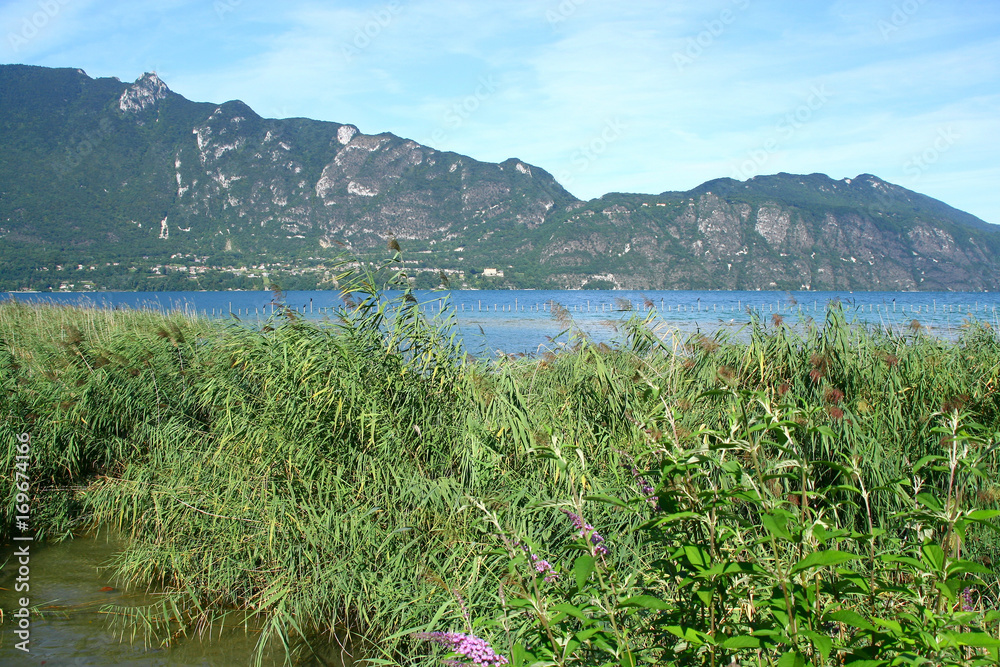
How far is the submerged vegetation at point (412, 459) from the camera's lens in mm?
4676

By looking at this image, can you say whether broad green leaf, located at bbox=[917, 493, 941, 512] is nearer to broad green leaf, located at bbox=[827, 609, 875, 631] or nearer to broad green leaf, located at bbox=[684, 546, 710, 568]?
broad green leaf, located at bbox=[827, 609, 875, 631]

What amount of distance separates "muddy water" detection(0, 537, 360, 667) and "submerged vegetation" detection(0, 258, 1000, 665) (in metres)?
0.20

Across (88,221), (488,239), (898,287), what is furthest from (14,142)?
(898,287)

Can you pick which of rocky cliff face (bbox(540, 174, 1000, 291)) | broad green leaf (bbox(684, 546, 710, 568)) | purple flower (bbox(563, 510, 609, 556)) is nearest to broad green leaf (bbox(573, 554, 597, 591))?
purple flower (bbox(563, 510, 609, 556))

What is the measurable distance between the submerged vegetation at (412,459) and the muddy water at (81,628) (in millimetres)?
197

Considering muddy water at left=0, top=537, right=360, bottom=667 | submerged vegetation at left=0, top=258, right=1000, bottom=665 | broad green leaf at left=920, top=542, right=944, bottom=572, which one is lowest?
muddy water at left=0, top=537, right=360, bottom=667

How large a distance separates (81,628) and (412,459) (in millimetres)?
3518

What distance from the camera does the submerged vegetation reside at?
15.3ft

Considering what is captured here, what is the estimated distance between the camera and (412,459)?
19.7 ft

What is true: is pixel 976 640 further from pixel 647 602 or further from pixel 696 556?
pixel 647 602

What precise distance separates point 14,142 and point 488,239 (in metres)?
124

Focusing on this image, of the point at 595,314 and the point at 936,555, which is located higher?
the point at 936,555

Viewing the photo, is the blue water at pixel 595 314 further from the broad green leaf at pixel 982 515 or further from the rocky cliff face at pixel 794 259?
the rocky cliff face at pixel 794 259

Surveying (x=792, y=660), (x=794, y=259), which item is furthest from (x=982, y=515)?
(x=794, y=259)
